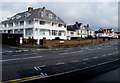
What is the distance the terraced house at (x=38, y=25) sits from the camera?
3616cm

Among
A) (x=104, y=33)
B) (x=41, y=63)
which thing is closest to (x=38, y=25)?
(x=41, y=63)

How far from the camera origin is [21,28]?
39.6 meters

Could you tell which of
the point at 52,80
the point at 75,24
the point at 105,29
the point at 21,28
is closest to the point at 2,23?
the point at 21,28

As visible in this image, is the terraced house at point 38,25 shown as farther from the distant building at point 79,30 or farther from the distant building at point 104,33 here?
the distant building at point 104,33

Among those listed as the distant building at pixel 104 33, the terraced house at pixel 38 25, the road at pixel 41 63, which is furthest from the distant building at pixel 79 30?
the road at pixel 41 63

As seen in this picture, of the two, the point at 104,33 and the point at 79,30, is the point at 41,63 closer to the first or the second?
the point at 79,30

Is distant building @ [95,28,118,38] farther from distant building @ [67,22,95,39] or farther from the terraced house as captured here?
the terraced house

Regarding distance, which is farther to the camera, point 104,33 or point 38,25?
point 104,33

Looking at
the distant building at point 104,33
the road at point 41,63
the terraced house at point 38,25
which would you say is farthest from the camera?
the distant building at point 104,33

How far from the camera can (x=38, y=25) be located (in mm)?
36281

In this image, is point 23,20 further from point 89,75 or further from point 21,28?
point 89,75

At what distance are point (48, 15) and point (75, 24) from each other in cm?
3666

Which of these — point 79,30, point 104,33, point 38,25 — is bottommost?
point 38,25

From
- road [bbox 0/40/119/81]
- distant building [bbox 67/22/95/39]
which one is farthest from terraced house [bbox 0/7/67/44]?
distant building [bbox 67/22/95/39]
